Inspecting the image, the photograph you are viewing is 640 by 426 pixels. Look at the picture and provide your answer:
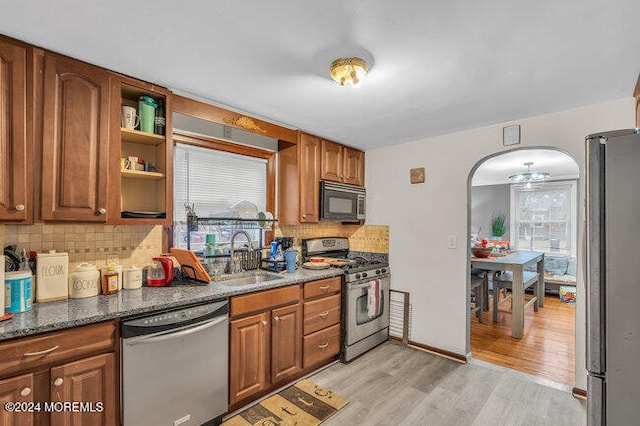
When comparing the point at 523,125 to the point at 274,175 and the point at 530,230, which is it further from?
the point at 530,230

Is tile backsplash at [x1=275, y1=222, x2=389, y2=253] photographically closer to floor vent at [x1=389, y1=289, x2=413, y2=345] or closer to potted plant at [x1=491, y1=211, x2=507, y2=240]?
floor vent at [x1=389, y1=289, x2=413, y2=345]

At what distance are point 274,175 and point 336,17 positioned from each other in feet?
6.51

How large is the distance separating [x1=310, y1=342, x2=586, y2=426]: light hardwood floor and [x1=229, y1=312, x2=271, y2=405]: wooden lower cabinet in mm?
570

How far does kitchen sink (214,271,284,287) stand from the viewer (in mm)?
2630

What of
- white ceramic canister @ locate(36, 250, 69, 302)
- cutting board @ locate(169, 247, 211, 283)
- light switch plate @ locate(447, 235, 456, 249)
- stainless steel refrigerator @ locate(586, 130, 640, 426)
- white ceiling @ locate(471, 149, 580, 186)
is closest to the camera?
stainless steel refrigerator @ locate(586, 130, 640, 426)

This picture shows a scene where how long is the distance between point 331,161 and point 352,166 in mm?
379

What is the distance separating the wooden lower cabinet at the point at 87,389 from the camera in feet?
4.81

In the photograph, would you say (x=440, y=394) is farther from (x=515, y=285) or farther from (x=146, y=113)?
(x=146, y=113)

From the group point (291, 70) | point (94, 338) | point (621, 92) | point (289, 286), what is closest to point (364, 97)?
point (291, 70)

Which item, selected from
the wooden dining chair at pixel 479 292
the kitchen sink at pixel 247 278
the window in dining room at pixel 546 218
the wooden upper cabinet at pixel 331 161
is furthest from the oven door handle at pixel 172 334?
the window in dining room at pixel 546 218

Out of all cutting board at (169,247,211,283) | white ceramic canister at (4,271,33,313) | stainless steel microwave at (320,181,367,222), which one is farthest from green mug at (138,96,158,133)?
stainless steel microwave at (320,181,367,222)

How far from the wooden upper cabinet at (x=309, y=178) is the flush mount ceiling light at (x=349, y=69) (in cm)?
135

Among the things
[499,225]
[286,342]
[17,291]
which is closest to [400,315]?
[286,342]

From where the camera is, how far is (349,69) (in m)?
1.69
